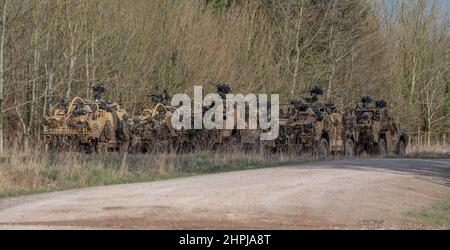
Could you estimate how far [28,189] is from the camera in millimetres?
15578

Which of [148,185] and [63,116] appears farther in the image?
[63,116]

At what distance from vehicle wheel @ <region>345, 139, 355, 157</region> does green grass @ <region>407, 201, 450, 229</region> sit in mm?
15009

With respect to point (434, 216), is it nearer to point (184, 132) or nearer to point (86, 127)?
point (86, 127)

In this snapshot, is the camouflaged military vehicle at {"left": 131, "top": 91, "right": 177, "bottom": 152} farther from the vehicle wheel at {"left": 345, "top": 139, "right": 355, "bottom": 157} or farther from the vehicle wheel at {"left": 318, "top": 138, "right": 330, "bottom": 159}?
the vehicle wheel at {"left": 345, "top": 139, "right": 355, "bottom": 157}

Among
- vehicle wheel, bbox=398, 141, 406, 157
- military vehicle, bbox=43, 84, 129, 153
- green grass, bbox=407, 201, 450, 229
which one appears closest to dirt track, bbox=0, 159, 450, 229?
green grass, bbox=407, 201, 450, 229

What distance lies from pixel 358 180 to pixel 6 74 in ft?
45.0

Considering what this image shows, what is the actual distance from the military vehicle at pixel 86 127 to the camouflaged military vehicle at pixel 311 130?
17.2 ft

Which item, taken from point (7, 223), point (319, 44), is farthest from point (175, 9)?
point (7, 223)

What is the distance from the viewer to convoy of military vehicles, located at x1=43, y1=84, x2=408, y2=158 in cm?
2486

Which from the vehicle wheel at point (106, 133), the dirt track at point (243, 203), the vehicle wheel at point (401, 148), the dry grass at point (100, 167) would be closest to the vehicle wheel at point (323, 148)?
the dry grass at point (100, 167)

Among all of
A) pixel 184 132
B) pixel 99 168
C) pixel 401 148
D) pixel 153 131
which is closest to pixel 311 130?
pixel 184 132

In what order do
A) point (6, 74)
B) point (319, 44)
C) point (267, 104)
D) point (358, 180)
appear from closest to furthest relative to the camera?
point (358, 180)
point (6, 74)
point (267, 104)
point (319, 44)

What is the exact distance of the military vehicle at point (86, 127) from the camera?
2464 centimetres

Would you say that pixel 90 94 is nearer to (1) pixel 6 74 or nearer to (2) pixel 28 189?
(1) pixel 6 74
